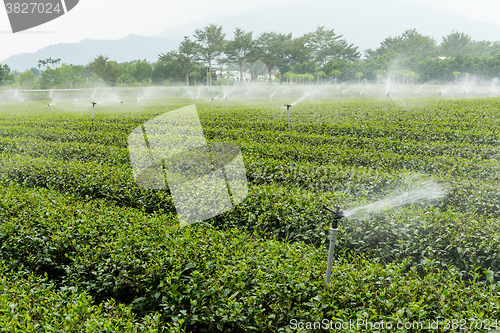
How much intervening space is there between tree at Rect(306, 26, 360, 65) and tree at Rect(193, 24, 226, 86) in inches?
716

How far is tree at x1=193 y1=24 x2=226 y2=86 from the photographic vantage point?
51625 millimetres

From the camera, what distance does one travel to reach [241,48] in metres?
53.9

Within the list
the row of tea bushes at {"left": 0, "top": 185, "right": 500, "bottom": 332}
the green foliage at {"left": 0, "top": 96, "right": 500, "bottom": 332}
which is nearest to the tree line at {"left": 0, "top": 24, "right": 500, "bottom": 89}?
the green foliage at {"left": 0, "top": 96, "right": 500, "bottom": 332}

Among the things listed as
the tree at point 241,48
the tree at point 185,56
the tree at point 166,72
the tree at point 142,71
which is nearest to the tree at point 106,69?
the tree at point 142,71

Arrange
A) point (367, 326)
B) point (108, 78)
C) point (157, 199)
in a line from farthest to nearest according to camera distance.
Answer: point (108, 78), point (157, 199), point (367, 326)

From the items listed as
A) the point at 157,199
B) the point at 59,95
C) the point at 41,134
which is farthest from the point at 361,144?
the point at 59,95

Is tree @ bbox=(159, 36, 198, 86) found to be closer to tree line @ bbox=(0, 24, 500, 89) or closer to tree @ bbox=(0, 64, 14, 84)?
tree line @ bbox=(0, 24, 500, 89)

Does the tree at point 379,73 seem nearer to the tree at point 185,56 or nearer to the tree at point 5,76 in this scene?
the tree at point 185,56

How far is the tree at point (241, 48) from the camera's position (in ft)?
174

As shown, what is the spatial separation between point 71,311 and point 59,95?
49.7m

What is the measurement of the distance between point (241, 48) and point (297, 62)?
1266cm

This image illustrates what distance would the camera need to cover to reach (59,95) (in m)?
43.9

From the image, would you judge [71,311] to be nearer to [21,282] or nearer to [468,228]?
[21,282]

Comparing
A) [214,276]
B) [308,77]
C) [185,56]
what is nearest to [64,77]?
[185,56]
